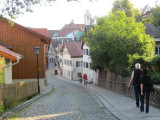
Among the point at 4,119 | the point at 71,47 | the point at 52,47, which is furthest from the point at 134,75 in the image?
the point at 52,47

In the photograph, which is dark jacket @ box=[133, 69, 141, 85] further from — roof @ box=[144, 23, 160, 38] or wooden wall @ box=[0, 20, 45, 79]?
roof @ box=[144, 23, 160, 38]

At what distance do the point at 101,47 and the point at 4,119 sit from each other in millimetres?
13099

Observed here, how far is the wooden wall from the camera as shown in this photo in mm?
23631

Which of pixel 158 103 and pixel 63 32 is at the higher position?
pixel 63 32

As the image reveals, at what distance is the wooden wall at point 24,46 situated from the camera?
930 inches

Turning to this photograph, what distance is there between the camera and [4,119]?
8.18 metres

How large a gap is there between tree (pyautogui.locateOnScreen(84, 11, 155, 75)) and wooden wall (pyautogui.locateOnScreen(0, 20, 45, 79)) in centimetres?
598

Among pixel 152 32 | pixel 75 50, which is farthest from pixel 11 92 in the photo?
pixel 75 50

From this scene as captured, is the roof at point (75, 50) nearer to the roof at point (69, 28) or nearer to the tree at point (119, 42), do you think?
the tree at point (119, 42)

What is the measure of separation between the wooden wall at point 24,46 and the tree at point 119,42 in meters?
5.98

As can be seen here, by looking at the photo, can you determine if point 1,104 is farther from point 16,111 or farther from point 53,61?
point 53,61

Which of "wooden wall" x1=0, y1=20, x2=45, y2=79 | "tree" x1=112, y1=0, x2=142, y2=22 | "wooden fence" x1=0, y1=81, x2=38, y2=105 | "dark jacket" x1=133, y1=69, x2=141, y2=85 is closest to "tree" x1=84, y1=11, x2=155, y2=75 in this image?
"wooden wall" x1=0, y1=20, x2=45, y2=79

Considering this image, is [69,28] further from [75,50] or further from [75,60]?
[75,60]

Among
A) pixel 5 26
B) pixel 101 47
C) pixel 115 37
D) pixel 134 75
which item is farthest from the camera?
pixel 5 26
